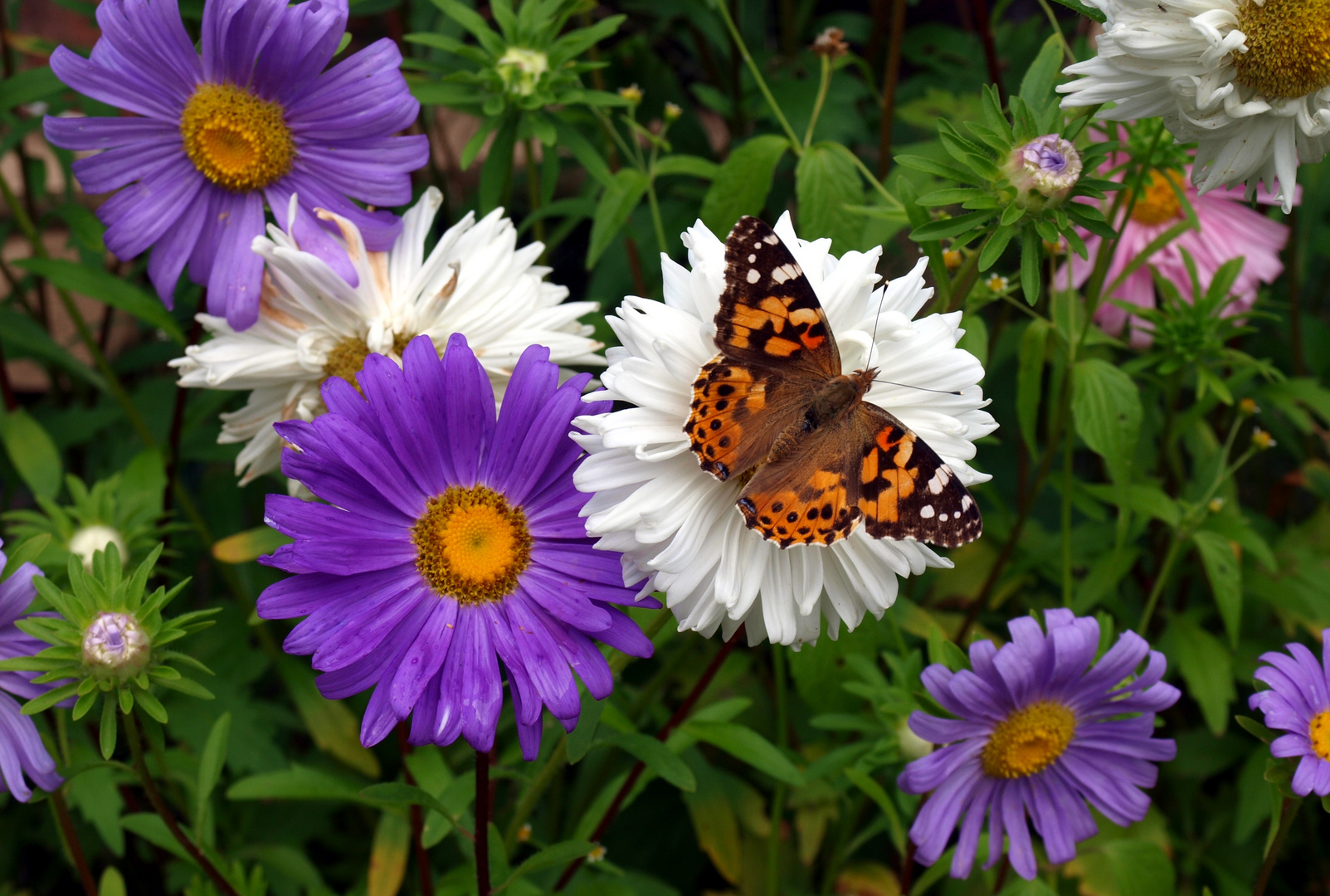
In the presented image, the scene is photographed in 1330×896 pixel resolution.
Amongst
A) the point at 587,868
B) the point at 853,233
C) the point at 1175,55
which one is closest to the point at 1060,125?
the point at 1175,55

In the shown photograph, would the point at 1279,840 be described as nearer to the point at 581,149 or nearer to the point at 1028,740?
the point at 1028,740

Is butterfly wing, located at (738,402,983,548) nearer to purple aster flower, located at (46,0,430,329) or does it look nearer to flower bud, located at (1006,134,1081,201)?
flower bud, located at (1006,134,1081,201)

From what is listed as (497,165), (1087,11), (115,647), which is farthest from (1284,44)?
(115,647)

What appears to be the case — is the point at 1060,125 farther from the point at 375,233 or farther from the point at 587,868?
the point at 587,868

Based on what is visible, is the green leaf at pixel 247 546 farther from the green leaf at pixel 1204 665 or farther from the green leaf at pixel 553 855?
the green leaf at pixel 1204 665

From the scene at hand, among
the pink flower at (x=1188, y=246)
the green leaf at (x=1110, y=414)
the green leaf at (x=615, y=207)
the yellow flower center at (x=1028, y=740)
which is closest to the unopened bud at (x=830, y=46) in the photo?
the green leaf at (x=615, y=207)
